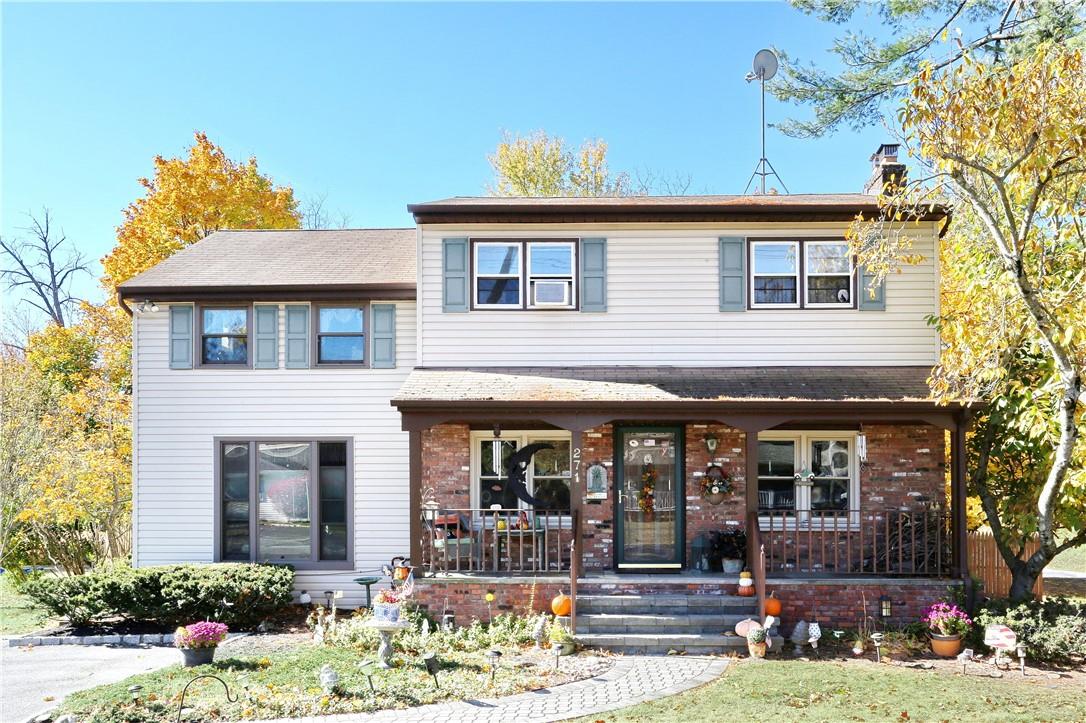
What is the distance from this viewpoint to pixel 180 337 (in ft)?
43.5

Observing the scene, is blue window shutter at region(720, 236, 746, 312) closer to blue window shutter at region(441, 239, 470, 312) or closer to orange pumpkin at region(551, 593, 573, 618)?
blue window shutter at region(441, 239, 470, 312)

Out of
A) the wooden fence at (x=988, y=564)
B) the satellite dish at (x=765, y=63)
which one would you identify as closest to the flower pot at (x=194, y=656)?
the wooden fence at (x=988, y=564)

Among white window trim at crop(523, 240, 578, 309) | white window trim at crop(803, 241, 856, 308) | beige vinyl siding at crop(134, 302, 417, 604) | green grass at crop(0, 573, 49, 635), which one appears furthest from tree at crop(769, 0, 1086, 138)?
green grass at crop(0, 573, 49, 635)

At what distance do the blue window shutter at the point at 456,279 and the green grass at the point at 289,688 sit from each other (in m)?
5.35

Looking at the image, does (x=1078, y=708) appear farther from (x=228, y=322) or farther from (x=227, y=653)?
(x=228, y=322)

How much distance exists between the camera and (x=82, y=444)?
16781 mm

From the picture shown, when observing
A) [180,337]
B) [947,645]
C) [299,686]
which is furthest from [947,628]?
[180,337]

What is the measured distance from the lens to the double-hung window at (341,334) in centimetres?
1327

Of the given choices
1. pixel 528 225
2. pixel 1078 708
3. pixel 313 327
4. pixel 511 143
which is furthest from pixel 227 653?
pixel 511 143

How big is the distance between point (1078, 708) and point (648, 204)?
8176 millimetres

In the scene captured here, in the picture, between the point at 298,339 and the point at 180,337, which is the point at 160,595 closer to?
the point at 180,337

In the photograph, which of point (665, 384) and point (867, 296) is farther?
point (867, 296)

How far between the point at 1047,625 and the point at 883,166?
25.3ft

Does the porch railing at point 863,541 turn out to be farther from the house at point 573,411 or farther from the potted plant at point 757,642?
the potted plant at point 757,642
